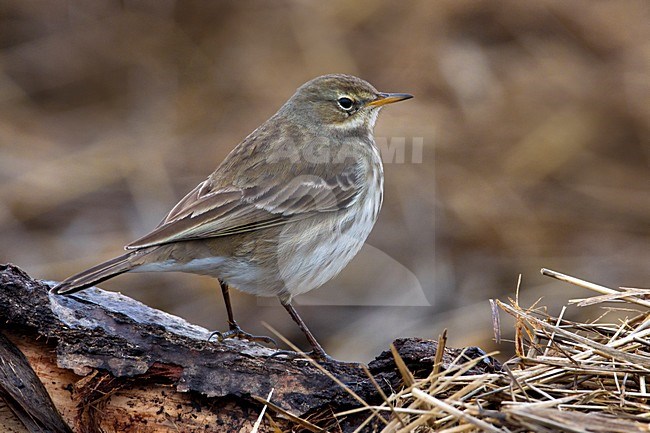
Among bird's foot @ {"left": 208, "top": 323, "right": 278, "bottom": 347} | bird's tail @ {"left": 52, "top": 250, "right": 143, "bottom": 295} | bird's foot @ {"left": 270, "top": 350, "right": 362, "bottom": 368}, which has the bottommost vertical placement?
bird's foot @ {"left": 270, "top": 350, "right": 362, "bottom": 368}

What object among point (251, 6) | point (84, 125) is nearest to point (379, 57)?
point (251, 6)

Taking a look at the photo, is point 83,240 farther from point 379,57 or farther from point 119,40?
point 379,57

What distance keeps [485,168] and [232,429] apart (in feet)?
18.1

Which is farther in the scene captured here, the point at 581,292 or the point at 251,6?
the point at 251,6

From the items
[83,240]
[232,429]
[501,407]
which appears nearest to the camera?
[501,407]

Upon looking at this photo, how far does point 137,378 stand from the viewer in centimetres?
398

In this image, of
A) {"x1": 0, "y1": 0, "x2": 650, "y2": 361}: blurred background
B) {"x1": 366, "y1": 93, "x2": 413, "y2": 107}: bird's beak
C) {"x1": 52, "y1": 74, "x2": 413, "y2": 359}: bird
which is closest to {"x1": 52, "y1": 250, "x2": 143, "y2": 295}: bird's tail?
{"x1": 52, "y1": 74, "x2": 413, "y2": 359}: bird

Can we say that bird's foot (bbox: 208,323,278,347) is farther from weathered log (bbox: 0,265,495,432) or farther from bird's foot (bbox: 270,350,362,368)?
weathered log (bbox: 0,265,495,432)

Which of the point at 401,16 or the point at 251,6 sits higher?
the point at 251,6

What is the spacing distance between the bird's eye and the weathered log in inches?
89.2

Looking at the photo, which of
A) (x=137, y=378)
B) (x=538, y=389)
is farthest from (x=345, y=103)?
(x=538, y=389)

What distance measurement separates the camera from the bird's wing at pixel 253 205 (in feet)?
16.1

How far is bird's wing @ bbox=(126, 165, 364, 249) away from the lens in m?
4.92

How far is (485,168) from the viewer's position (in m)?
8.88
